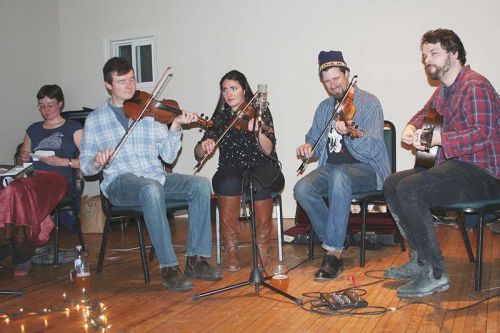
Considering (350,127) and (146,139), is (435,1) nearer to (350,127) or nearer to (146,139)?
(350,127)

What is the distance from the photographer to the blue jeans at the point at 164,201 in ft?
9.37

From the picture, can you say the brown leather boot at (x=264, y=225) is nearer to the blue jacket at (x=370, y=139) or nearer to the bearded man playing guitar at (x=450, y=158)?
the blue jacket at (x=370, y=139)

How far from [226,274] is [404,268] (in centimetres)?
95

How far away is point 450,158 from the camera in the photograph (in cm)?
264

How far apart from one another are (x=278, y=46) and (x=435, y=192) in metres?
2.91

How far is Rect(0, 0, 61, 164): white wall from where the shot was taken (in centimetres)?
530

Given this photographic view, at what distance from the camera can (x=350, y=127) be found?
2.89 metres

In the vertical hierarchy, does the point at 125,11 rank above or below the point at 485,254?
above

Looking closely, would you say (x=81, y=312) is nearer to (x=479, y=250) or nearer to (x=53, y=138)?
(x=53, y=138)

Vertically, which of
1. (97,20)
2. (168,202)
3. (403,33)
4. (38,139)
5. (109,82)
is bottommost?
(168,202)

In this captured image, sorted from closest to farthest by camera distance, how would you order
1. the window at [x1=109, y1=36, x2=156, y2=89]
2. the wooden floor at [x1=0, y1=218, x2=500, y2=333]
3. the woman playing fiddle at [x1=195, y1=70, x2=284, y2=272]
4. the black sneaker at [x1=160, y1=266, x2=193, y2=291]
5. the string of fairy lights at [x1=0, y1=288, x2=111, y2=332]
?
the wooden floor at [x1=0, y1=218, x2=500, y2=333], the string of fairy lights at [x1=0, y1=288, x2=111, y2=332], the black sneaker at [x1=160, y1=266, x2=193, y2=291], the woman playing fiddle at [x1=195, y1=70, x2=284, y2=272], the window at [x1=109, y1=36, x2=156, y2=89]

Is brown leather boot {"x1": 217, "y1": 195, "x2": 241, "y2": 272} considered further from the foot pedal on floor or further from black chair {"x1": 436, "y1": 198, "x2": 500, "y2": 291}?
black chair {"x1": 436, "y1": 198, "x2": 500, "y2": 291}

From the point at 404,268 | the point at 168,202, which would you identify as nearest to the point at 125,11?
the point at 168,202

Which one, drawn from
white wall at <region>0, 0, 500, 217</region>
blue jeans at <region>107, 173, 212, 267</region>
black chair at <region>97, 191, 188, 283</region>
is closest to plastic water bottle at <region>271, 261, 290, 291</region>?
blue jeans at <region>107, 173, 212, 267</region>
